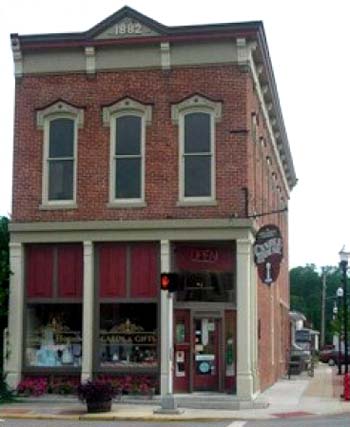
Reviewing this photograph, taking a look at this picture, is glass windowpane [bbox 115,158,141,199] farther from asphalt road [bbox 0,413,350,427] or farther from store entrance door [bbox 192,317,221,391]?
asphalt road [bbox 0,413,350,427]

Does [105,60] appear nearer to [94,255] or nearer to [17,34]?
[17,34]

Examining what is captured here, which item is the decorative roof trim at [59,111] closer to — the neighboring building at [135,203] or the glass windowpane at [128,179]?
the neighboring building at [135,203]

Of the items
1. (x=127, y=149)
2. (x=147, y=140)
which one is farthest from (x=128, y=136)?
(x=147, y=140)

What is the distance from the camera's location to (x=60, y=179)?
23.8 meters

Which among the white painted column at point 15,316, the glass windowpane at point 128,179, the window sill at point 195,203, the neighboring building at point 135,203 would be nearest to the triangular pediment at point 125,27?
the neighboring building at point 135,203

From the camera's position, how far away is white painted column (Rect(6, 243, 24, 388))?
23.1 meters

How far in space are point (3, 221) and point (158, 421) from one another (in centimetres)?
816

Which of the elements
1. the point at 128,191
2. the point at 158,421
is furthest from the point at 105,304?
the point at 158,421

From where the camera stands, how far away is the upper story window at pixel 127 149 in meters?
23.3

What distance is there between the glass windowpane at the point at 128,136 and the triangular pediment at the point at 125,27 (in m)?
2.24

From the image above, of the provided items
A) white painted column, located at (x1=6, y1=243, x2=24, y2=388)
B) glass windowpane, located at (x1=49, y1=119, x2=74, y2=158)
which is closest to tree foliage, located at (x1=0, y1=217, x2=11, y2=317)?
white painted column, located at (x1=6, y1=243, x2=24, y2=388)

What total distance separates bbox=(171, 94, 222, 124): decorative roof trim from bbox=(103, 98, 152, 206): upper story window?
2.25 feet

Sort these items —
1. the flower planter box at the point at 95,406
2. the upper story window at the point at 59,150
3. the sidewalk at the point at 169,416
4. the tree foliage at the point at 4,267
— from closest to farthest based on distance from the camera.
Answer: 1. the sidewalk at the point at 169,416
2. the flower planter box at the point at 95,406
3. the tree foliage at the point at 4,267
4. the upper story window at the point at 59,150

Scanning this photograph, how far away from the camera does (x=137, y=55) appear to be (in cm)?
2364
